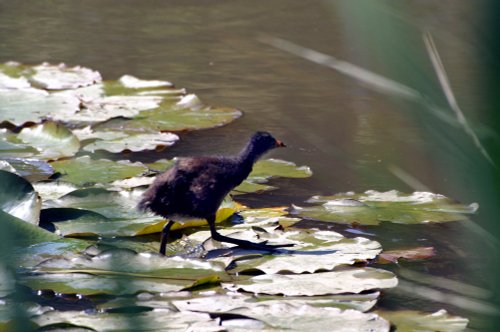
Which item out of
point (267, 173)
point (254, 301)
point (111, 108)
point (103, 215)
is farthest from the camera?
point (111, 108)

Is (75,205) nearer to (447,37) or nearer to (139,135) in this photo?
(139,135)

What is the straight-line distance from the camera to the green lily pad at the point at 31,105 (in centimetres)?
537

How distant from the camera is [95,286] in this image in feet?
10.1

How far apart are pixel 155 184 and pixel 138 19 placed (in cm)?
557

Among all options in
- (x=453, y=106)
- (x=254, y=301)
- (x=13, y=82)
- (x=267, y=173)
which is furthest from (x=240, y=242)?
(x=13, y=82)

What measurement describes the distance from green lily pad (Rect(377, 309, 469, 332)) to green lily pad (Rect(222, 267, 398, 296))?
0.60 ft

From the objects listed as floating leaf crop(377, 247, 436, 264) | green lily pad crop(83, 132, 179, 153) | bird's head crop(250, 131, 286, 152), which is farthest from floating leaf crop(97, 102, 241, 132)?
floating leaf crop(377, 247, 436, 264)

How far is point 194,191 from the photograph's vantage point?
12.2 feet

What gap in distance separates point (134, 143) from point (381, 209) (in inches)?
63.4

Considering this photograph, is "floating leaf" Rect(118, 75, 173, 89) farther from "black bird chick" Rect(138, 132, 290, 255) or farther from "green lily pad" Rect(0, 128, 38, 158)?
"black bird chick" Rect(138, 132, 290, 255)

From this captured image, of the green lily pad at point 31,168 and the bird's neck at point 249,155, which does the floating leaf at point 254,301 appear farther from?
the green lily pad at point 31,168

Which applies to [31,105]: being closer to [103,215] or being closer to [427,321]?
[103,215]

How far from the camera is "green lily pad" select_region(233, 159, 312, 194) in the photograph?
4.53 meters

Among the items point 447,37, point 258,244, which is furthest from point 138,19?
point 447,37
